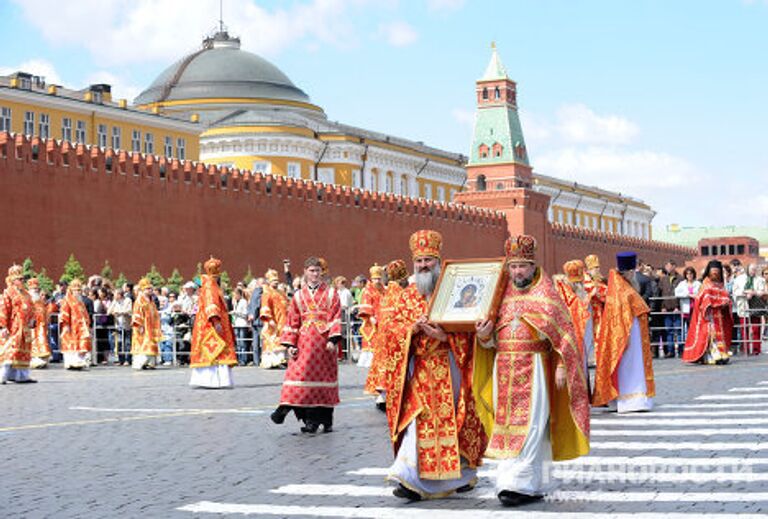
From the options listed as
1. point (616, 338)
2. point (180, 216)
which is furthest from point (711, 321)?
point (180, 216)

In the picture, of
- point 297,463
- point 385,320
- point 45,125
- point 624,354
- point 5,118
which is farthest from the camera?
point 45,125

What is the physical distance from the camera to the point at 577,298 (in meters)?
13.4

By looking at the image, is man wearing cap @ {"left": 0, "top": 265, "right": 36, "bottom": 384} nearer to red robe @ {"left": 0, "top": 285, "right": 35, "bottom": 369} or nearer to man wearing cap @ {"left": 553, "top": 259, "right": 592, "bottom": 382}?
red robe @ {"left": 0, "top": 285, "right": 35, "bottom": 369}

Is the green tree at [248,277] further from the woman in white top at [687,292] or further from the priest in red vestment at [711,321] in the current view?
the priest in red vestment at [711,321]

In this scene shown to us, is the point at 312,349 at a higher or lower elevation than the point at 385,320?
lower

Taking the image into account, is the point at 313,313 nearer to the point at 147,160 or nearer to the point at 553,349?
the point at 553,349

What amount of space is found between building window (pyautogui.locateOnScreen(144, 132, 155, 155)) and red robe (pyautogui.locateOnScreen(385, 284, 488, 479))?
46.1m

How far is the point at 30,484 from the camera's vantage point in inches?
306

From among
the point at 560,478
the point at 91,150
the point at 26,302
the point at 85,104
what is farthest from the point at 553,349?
the point at 85,104

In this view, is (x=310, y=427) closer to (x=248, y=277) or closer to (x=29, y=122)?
(x=248, y=277)

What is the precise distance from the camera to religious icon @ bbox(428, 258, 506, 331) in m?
7.15

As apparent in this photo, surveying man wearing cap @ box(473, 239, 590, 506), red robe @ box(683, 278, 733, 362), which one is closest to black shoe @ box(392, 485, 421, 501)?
man wearing cap @ box(473, 239, 590, 506)

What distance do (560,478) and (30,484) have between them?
2.93 metres

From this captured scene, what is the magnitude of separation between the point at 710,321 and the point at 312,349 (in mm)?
8680
